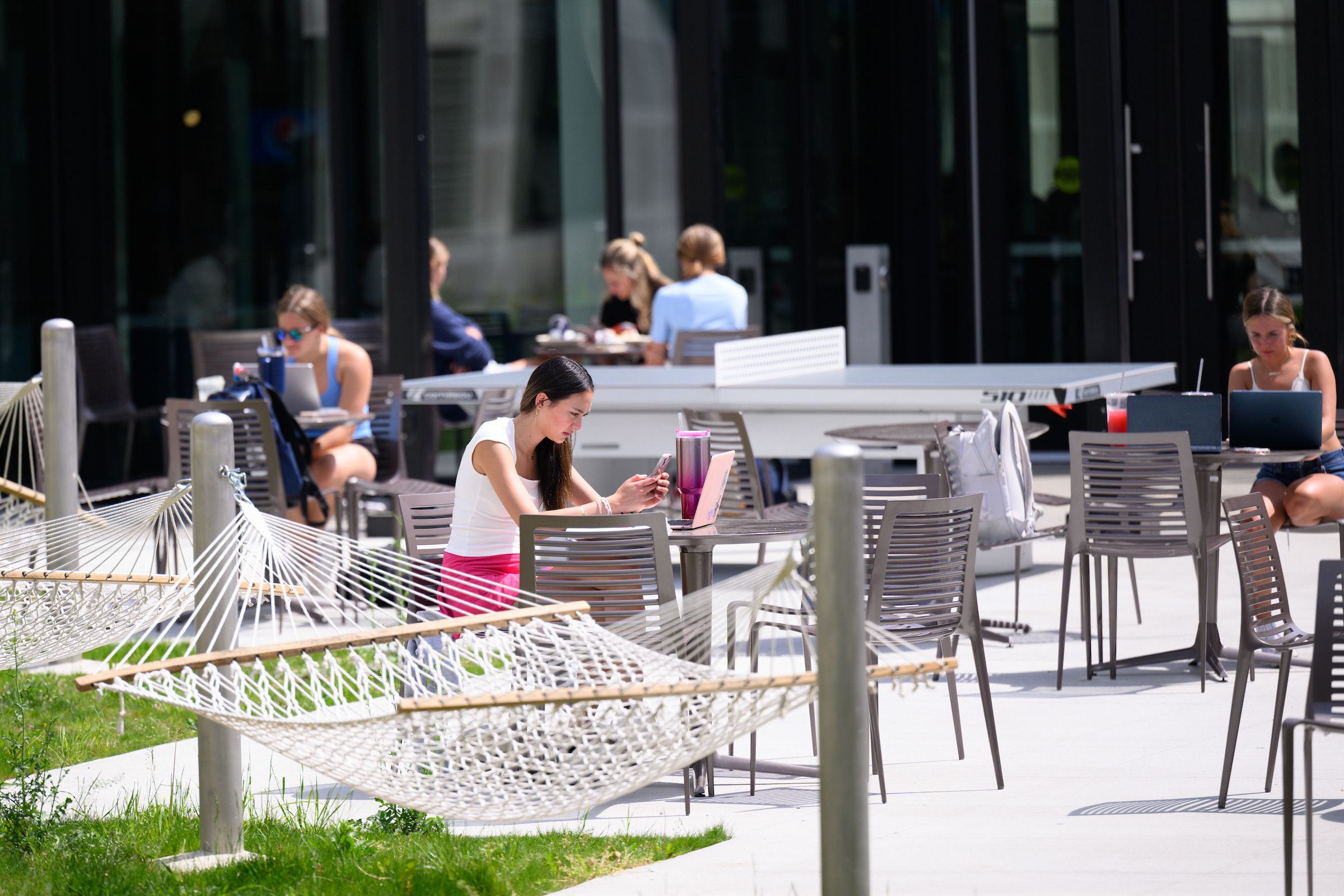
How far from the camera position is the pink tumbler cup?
4.75 meters

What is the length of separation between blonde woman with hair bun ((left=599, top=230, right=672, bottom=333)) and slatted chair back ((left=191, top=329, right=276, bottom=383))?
1917 millimetres

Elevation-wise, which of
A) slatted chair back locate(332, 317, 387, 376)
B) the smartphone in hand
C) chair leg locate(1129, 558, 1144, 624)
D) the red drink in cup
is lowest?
chair leg locate(1129, 558, 1144, 624)

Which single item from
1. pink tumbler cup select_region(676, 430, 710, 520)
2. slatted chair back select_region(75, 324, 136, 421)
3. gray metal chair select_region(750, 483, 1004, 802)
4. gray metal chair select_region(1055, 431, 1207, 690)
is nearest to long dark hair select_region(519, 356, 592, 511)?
pink tumbler cup select_region(676, 430, 710, 520)

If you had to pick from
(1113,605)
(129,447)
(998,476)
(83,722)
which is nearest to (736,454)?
(998,476)

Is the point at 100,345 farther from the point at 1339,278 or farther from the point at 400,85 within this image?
the point at 1339,278

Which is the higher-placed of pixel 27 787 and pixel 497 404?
pixel 497 404

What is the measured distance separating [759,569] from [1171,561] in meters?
5.61

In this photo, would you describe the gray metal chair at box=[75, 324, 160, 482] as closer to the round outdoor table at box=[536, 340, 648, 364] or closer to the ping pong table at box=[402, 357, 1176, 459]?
the round outdoor table at box=[536, 340, 648, 364]

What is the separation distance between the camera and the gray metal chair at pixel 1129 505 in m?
5.79

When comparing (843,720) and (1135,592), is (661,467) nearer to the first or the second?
(843,720)

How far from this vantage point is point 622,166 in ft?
40.9

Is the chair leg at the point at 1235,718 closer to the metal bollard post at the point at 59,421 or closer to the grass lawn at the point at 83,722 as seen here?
the grass lawn at the point at 83,722

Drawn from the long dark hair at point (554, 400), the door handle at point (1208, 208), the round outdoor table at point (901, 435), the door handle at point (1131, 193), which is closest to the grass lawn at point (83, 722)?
the long dark hair at point (554, 400)

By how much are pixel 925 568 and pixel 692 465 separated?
67 centimetres
